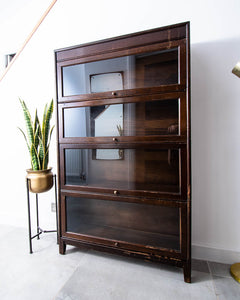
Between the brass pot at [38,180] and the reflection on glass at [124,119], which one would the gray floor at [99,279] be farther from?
the reflection on glass at [124,119]

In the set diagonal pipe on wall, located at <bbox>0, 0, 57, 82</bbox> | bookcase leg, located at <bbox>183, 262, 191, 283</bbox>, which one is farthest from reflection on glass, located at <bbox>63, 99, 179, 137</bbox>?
diagonal pipe on wall, located at <bbox>0, 0, 57, 82</bbox>

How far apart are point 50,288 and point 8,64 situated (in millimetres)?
2019

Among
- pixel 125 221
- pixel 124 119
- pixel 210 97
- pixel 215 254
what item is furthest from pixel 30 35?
pixel 215 254

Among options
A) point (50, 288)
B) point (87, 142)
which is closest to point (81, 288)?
point (50, 288)

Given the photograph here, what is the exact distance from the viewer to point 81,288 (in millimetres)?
1012

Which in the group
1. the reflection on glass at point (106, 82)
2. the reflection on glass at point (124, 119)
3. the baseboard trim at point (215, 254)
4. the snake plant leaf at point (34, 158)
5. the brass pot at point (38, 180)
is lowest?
the baseboard trim at point (215, 254)

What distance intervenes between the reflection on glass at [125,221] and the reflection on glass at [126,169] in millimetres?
127

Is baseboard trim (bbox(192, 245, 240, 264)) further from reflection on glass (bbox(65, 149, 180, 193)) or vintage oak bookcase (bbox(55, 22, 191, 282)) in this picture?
reflection on glass (bbox(65, 149, 180, 193))

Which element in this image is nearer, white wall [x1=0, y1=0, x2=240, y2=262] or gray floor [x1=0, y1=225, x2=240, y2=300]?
gray floor [x1=0, y1=225, x2=240, y2=300]

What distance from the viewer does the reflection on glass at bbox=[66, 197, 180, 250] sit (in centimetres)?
109

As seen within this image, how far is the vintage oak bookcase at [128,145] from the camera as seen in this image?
1.03 meters

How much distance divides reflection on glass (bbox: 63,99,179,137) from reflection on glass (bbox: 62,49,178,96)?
0.40 ft

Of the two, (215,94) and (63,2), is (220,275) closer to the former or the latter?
(215,94)

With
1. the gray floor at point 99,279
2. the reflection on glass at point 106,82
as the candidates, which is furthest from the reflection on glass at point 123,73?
the gray floor at point 99,279
